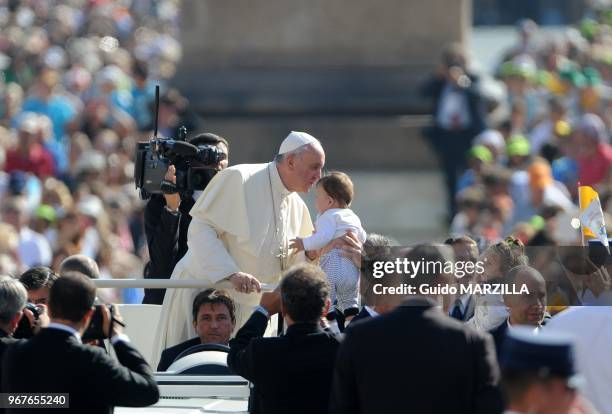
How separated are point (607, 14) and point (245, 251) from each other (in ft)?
62.3

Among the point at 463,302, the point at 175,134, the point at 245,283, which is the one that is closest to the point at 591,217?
the point at 463,302

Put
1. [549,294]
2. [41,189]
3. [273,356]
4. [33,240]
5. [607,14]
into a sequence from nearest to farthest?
[273,356], [549,294], [33,240], [41,189], [607,14]

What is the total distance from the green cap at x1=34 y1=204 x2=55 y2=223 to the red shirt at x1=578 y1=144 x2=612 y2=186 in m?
4.19

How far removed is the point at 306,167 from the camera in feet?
33.3

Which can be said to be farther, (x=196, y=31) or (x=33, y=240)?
(x=196, y=31)

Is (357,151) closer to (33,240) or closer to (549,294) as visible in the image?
(33,240)

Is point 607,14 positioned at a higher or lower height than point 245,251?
higher

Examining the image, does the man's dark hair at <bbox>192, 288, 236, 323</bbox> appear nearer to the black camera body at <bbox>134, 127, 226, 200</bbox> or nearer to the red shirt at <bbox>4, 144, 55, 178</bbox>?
the black camera body at <bbox>134, 127, 226, 200</bbox>

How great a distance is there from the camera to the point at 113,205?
17234 mm

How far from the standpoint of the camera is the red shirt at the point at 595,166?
16.7m

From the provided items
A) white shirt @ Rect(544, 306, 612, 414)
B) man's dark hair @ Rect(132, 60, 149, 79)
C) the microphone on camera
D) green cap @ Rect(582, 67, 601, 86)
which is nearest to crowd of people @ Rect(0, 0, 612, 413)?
white shirt @ Rect(544, 306, 612, 414)

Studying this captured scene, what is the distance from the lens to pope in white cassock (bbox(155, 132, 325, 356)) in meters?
10.1

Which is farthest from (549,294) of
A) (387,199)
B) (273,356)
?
(387,199)

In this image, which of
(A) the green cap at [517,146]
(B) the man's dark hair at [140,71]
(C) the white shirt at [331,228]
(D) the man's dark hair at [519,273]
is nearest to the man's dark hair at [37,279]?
(C) the white shirt at [331,228]
